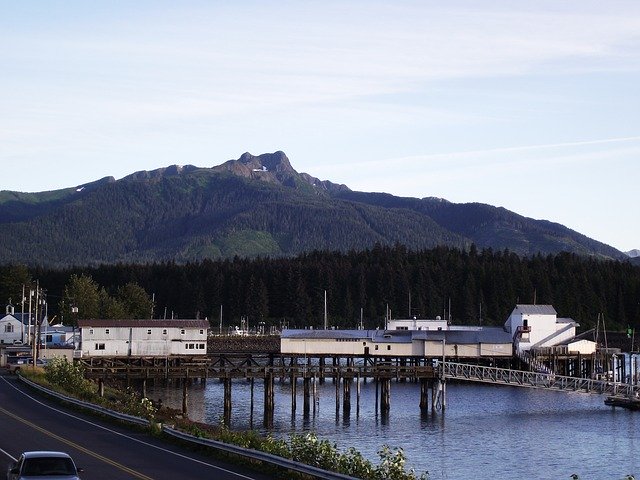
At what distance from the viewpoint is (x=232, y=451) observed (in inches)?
1547

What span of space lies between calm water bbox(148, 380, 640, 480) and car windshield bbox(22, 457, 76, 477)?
109ft

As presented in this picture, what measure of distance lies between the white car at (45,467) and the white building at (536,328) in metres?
104

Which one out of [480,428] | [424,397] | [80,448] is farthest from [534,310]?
[80,448]

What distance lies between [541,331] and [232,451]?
101 metres

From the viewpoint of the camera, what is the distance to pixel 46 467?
100.0 ft

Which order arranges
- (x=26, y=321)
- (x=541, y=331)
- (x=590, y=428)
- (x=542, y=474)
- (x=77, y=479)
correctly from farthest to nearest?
(x=26, y=321)
(x=541, y=331)
(x=590, y=428)
(x=542, y=474)
(x=77, y=479)

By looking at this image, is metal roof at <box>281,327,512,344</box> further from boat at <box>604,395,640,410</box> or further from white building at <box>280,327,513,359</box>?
boat at <box>604,395,640,410</box>

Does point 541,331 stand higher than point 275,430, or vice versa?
point 541,331

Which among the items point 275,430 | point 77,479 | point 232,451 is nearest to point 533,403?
point 275,430

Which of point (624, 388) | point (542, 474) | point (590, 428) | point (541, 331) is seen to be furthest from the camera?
point (541, 331)

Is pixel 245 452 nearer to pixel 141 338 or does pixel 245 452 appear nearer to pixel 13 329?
pixel 141 338

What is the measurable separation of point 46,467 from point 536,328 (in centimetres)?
11050

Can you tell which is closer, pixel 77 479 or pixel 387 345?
pixel 77 479

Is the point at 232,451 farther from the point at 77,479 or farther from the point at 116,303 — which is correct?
the point at 116,303
